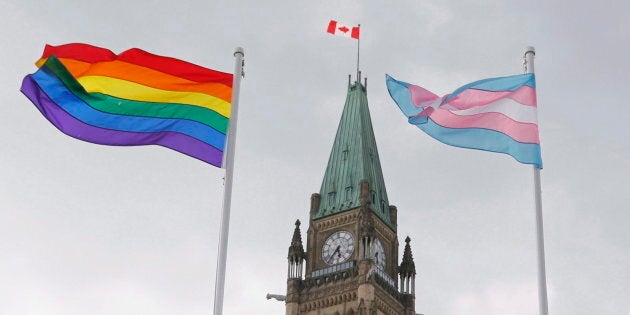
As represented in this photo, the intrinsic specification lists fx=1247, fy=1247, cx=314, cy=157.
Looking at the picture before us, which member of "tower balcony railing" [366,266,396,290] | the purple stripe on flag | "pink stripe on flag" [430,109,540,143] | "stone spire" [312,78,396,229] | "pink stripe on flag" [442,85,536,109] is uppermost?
"stone spire" [312,78,396,229]

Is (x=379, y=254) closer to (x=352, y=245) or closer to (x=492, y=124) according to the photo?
(x=352, y=245)

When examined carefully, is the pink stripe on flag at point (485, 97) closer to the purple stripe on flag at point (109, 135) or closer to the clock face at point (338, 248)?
the purple stripe on flag at point (109, 135)

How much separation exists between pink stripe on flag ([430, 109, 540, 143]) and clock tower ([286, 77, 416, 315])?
216 ft

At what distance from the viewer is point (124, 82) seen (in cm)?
3441

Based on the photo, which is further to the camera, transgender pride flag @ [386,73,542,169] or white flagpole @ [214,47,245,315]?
transgender pride flag @ [386,73,542,169]

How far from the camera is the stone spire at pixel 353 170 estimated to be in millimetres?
107625

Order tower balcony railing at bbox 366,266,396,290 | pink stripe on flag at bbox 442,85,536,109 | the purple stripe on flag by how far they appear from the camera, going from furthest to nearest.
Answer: tower balcony railing at bbox 366,266,396,290 → pink stripe on flag at bbox 442,85,536,109 → the purple stripe on flag

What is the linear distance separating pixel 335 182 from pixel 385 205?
4.85m

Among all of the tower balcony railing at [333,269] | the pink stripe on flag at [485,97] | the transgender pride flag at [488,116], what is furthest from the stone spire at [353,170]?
the pink stripe on flag at [485,97]

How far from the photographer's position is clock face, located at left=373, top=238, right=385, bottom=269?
105m

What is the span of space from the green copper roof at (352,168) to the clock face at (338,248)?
2.49 metres

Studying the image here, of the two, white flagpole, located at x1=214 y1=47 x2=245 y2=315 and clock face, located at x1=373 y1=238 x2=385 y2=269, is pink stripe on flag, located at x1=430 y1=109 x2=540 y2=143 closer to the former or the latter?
white flagpole, located at x1=214 y1=47 x2=245 y2=315

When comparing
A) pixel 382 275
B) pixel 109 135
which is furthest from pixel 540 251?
pixel 382 275

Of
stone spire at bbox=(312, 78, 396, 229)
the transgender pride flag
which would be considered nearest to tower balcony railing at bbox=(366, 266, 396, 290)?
stone spire at bbox=(312, 78, 396, 229)
